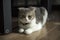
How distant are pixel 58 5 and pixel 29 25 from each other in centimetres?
102

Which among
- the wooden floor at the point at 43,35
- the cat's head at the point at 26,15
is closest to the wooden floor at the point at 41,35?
the wooden floor at the point at 43,35

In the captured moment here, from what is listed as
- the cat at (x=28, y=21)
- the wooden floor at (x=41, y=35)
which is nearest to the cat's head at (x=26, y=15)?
the cat at (x=28, y=21)

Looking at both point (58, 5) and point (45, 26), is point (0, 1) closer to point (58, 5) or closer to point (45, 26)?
point (45, 26)

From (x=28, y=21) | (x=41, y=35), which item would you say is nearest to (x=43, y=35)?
(x=41, y=35)

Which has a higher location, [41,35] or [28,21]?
[28,21]

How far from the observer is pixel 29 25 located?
147 centimetres

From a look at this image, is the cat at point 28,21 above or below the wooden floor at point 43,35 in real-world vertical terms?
above

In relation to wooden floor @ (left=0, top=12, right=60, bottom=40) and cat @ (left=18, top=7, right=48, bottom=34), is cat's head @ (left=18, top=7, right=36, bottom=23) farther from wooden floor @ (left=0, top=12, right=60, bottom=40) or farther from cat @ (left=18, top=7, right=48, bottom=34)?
wooden floor @ (left=0, top=12, right=60, bottom=40)

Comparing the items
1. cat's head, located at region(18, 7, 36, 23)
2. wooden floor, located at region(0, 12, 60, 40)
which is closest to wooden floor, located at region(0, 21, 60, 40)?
wooden floor, located at region(0, 12, 60, 40)

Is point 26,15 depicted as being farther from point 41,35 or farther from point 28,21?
point 41,35

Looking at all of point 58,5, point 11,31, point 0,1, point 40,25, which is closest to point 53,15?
point 58,5

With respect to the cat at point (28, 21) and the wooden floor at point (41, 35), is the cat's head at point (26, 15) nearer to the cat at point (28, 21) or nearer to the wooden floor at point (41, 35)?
the cat at point (28, 21)

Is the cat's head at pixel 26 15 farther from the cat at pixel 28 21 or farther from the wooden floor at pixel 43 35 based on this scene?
the wooden floor at pixel 43 35

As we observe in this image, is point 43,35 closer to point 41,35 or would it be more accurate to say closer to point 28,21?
point 41,35
